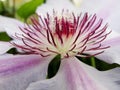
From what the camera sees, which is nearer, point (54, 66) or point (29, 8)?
point (54, 66)

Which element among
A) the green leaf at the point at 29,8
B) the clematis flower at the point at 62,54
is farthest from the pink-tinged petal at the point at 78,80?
the green leaf at the point at 29,8

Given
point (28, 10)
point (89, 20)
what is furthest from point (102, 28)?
point (28, 10)

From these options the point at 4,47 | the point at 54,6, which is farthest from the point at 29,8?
the point at 4,47

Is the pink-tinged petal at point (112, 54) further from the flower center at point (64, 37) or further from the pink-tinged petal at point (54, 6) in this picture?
the pink-tinged petal at point (54, 6)

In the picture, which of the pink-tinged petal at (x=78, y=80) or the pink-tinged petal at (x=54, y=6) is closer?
the pink-tinged petal at (x=78, y=80)

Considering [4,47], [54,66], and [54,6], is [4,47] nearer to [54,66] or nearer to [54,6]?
[54,66]

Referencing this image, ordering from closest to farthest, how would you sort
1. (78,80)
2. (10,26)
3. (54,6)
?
1. (78,80)
2. (10,26)
3. (54,6)
